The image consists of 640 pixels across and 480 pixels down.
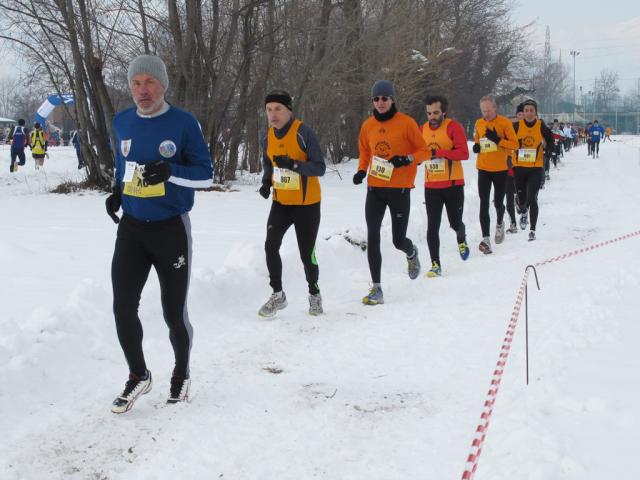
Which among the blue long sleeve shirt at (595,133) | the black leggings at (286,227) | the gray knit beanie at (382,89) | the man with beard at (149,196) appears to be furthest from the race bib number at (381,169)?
the blue long sleeve shirt at (595,133)

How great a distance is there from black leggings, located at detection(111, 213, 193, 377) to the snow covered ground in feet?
1.35

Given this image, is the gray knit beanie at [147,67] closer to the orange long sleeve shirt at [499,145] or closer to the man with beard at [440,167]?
the man with beard at [440,167]

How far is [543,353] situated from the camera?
4359 mm

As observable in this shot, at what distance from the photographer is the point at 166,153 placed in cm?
362

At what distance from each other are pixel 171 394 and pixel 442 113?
184 inches

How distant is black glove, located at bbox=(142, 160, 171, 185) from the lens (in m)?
3.52

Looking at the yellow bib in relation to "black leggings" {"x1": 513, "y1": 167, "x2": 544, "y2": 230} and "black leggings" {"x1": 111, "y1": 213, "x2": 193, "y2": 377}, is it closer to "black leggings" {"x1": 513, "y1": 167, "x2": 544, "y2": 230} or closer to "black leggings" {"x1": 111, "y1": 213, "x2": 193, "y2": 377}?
"black leggings" {"x1": 111, "y1": 213, "x2": 193, "y2": 377}

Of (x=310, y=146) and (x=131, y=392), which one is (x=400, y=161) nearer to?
(x=310, y=146)

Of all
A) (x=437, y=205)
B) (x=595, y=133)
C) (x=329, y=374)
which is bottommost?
(x=329, y=374)

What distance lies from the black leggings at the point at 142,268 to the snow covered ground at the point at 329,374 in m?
0.41

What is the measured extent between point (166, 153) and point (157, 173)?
16 centimetres

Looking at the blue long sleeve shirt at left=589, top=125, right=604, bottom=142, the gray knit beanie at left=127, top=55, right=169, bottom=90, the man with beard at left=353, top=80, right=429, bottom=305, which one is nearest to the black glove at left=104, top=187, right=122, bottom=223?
the gray knit beanie at left=127, top=55, right=169, bottom=90

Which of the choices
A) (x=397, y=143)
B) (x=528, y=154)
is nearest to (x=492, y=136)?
(x=528, y=154)

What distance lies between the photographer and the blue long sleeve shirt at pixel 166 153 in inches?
143
